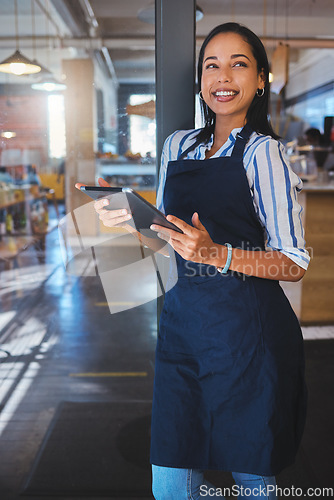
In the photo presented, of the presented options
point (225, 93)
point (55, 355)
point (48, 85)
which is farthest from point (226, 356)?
point (48, 85)

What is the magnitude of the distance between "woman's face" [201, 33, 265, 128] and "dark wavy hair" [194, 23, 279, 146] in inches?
0.5

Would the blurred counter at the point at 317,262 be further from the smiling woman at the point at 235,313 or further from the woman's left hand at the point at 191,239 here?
the woman's left hand at the point at 191,239

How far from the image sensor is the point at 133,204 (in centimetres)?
93

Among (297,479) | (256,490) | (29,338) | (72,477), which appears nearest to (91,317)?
(29,338)

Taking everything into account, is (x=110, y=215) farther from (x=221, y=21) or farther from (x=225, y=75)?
(x=221, y=21)

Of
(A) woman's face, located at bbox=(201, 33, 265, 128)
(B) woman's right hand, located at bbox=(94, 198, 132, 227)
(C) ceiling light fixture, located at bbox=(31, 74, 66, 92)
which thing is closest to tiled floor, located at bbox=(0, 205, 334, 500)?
(B) woman's right hand, located at bbox=(94, 198, 132, 227)

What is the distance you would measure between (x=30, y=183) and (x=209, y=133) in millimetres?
5450

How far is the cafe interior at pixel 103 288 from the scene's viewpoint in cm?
150

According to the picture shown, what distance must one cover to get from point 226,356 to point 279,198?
38 cm

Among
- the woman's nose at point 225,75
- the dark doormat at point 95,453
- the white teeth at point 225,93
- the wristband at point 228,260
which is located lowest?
the dark doormat at point 95,453

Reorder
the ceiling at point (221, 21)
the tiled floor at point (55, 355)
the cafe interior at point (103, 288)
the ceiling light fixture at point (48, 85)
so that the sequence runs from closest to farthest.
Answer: the cafe interior at point (103, 288)
the tiled floor at point (55, 355)
the ceiling at point (221, 21)
the ceiling light fixture at point (48, 85)

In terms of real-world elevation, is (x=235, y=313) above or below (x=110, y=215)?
below

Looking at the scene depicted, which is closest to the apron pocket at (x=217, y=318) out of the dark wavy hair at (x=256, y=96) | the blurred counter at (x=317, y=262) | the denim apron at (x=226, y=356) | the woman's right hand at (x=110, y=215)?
the denim apron at (x=226, y=356)

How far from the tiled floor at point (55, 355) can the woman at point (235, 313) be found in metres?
0.83
